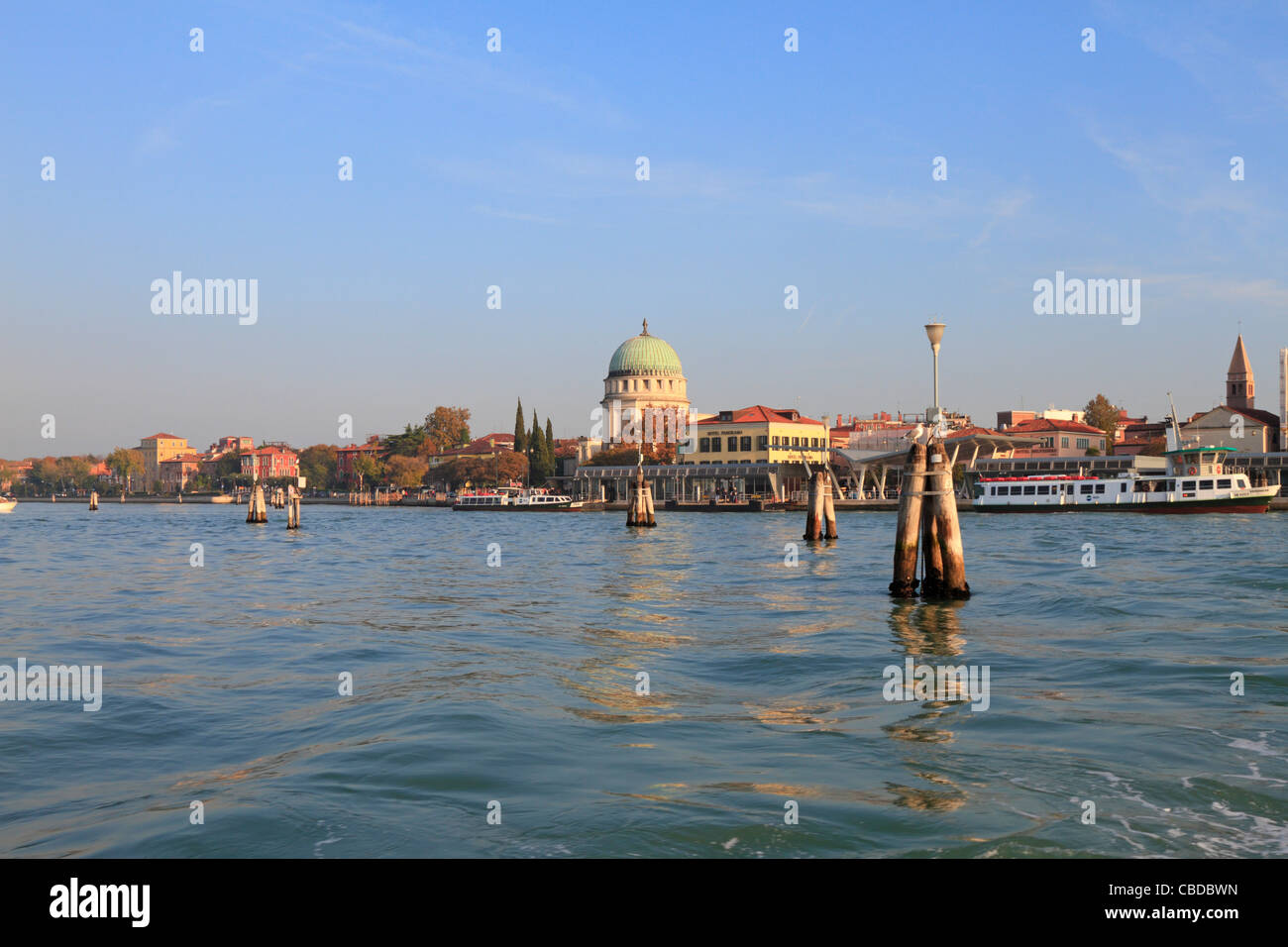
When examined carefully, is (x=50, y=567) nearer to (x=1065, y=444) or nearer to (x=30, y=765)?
(x=30, y=765)

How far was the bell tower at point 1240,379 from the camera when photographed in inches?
4269

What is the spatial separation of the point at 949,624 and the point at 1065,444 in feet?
274

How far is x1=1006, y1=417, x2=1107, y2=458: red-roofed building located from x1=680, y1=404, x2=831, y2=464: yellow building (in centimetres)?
1750

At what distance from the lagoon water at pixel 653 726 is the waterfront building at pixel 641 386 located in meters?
101

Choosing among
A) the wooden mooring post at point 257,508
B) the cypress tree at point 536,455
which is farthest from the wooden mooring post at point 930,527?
the cypress tree at point 536,455

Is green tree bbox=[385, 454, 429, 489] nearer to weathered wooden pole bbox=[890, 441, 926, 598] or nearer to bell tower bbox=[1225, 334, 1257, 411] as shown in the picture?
bell tower bbox=[1225, 334, 1257, 411]

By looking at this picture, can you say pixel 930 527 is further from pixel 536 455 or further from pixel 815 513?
pixel 536 455

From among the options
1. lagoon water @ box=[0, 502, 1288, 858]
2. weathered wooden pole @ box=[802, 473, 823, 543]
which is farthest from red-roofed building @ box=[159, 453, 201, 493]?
lagoon water @ box=[0, 502, 1288, 858]

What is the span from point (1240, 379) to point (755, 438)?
50279mm

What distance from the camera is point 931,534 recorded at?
17547 millimetres

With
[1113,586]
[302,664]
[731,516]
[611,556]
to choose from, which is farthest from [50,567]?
[731,516]

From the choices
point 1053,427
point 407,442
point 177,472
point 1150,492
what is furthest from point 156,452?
point 1150,492

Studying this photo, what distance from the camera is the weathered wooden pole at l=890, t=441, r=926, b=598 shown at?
1734 cm
